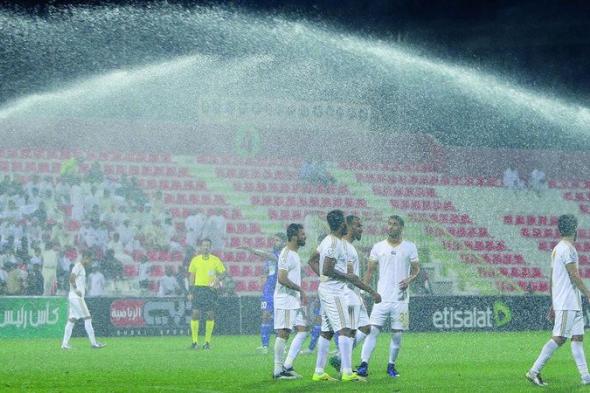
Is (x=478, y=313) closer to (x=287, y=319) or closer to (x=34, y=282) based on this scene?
(x=34, y=282)

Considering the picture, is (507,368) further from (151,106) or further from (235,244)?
(151,106)

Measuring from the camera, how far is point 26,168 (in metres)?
34.5

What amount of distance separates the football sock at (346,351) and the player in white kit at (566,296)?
244cm

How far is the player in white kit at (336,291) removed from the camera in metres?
14.5

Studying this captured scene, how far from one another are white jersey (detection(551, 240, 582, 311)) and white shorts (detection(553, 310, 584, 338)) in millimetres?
64

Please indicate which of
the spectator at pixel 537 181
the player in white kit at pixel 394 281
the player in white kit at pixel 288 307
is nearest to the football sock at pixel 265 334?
the player in white kit at pixel 288 307

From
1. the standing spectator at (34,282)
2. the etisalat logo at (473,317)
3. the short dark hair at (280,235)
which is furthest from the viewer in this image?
the etisalat logo at (473,317)

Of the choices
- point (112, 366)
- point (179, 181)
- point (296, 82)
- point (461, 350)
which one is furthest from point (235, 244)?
point (112, 366)

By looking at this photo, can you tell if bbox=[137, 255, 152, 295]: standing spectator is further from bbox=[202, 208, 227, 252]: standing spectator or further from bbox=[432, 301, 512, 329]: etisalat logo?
bbox=[432, 301, 512, 329]: etisalat logo

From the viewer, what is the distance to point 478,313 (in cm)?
3086

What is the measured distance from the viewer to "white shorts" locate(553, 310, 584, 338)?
13.9 m

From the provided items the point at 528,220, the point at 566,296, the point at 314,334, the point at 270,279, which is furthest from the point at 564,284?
the point at 528,220

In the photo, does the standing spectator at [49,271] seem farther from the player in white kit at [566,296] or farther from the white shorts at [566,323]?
the white shorts at [566,323]

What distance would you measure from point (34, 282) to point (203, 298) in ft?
19.2
